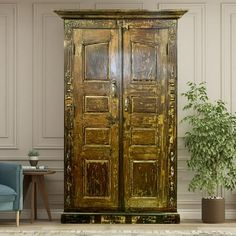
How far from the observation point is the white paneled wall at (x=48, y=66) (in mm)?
8180

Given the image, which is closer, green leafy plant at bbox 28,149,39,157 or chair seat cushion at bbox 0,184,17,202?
chair seat cushion at bbox 0,184,17,202

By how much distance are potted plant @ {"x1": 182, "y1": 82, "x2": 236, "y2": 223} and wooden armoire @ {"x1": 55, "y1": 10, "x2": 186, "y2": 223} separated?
0.34 metres

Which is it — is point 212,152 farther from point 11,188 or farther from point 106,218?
point 11,188

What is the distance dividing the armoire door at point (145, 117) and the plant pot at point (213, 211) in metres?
0.52

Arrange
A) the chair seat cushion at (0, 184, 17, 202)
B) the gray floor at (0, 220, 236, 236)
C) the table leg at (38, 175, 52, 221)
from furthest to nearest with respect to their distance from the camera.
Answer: the table leg at (38, 175, 52, 221)
the chair seat cushion at (0, 184, 17, 202)
the gray floor at (0, 220, 236, 236)

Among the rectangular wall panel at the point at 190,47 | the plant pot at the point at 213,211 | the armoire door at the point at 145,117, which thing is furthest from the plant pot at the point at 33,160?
the plant pot at the point at 213,211

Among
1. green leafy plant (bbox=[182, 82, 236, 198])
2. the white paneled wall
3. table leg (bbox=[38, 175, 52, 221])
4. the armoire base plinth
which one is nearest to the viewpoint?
the armoire base plinth

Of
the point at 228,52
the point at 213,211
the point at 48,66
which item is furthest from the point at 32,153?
the point at 228,52

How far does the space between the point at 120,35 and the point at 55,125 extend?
134 centimetres

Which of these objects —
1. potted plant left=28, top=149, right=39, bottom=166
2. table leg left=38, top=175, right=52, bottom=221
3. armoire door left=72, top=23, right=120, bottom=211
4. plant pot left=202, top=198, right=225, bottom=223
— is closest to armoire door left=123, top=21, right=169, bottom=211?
armoire door left=72, top=23, right=120, bottom=211

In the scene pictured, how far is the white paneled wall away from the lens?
8.18 meters

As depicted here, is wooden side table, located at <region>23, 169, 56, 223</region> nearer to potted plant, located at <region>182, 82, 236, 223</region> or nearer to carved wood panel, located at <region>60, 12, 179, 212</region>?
carved wood panel, located at <region>60, 12, 179, 212</region>

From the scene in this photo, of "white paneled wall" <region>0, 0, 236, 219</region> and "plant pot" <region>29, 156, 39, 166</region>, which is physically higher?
"white paneled wall" <region>0, 0, 236, 219</region>

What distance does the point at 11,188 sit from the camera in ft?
24.2
